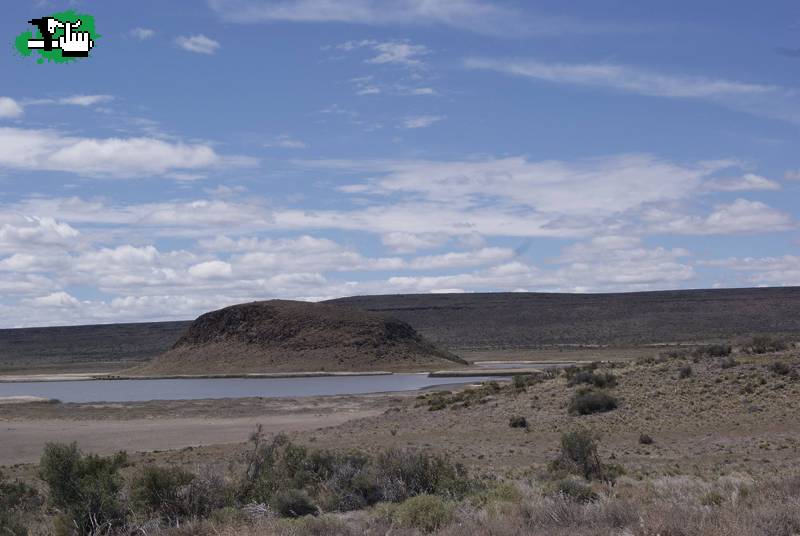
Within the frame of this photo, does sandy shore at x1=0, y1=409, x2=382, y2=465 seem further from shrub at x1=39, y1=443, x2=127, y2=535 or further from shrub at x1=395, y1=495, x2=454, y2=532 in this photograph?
shrub at x1=395, y1=495, x2=454, y2=532

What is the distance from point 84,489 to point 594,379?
978 inches

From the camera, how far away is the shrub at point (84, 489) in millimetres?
11688

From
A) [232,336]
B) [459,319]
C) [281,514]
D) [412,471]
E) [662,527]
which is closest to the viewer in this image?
[662,527]

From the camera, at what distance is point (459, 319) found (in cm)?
13800

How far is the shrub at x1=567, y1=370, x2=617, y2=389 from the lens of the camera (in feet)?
108

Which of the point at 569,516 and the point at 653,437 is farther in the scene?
the point at 653,437

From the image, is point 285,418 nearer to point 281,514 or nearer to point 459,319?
point 281,514

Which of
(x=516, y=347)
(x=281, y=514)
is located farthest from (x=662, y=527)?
(x=516, y=347)

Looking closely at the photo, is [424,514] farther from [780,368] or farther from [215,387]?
[215,387]

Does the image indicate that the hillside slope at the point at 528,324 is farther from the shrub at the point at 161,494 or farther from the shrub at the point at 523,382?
the shrub at the point at 161,494

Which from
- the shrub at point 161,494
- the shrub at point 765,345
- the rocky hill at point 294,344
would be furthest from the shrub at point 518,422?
the rocky hill at point 294,344

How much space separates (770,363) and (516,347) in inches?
3047

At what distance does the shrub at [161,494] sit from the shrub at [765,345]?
2860 cm

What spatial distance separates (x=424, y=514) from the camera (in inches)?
430
